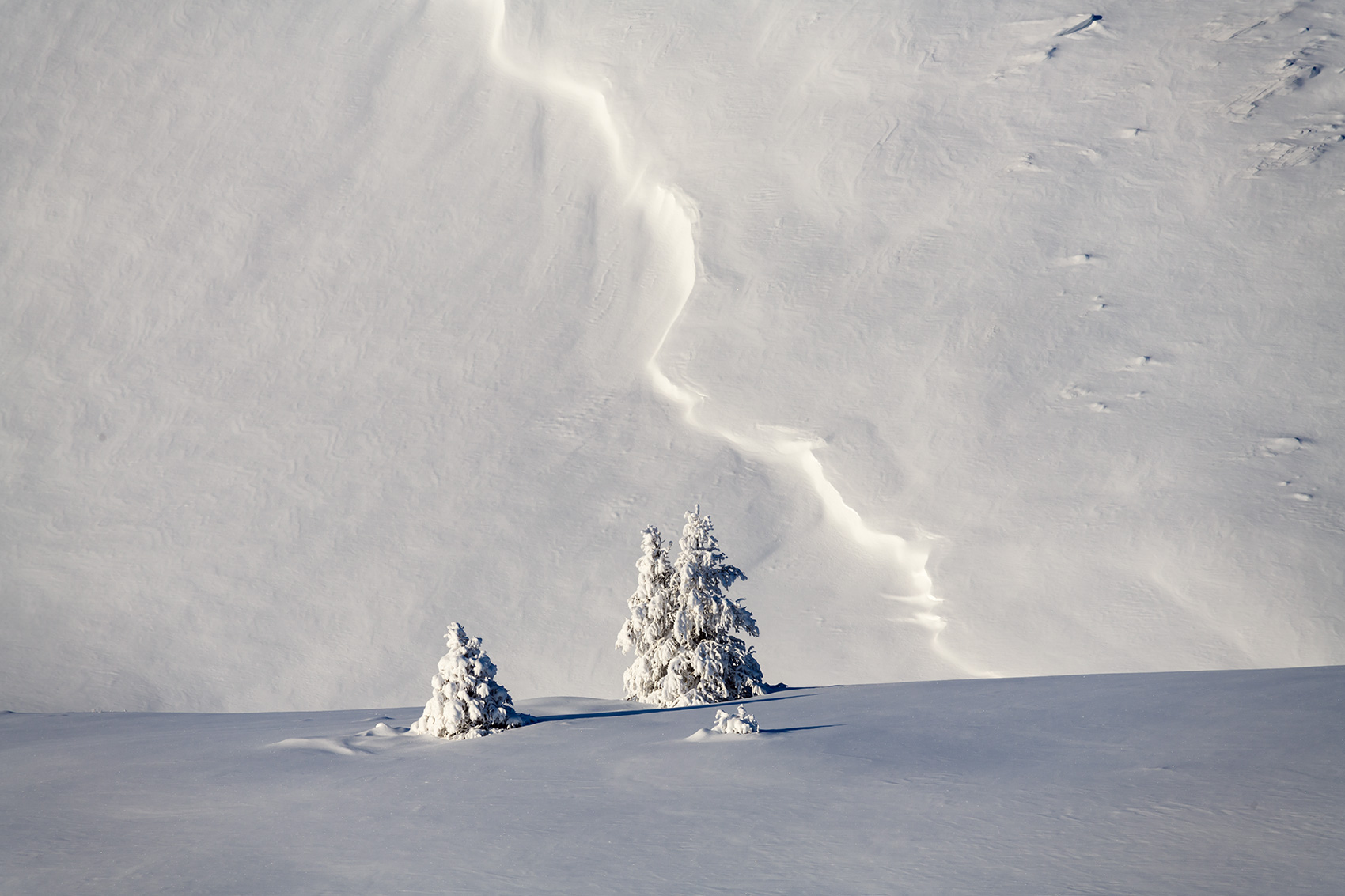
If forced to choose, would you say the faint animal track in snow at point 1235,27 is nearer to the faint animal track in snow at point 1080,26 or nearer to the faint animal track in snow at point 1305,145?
the faint animal track in snow at point 1080,26

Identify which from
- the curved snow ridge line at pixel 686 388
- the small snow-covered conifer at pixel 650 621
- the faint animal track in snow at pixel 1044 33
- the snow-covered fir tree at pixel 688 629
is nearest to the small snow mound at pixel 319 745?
the snow-covered fir tree at pixel 688 629

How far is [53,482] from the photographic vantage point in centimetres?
2730

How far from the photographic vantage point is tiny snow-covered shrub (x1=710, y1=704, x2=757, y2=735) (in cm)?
743

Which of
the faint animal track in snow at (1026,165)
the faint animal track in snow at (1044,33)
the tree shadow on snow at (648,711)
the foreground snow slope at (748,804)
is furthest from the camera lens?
the faint animal track in snow at (1044,33)

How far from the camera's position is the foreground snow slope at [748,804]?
4.91 meters

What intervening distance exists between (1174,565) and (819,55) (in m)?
16.6

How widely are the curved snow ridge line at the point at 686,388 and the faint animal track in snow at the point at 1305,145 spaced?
40.1 ft

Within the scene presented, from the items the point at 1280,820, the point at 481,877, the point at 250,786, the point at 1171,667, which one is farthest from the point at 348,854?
the point at 1171,667

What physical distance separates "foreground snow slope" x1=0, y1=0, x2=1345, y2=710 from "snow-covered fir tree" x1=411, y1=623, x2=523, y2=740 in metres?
14.4

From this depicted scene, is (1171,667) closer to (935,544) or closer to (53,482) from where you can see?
(935,544)

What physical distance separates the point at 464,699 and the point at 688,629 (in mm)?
3815

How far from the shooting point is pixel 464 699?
26.7ft

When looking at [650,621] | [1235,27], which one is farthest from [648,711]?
[1235,27]

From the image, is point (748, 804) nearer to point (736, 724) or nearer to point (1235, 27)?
point (736, 724)
